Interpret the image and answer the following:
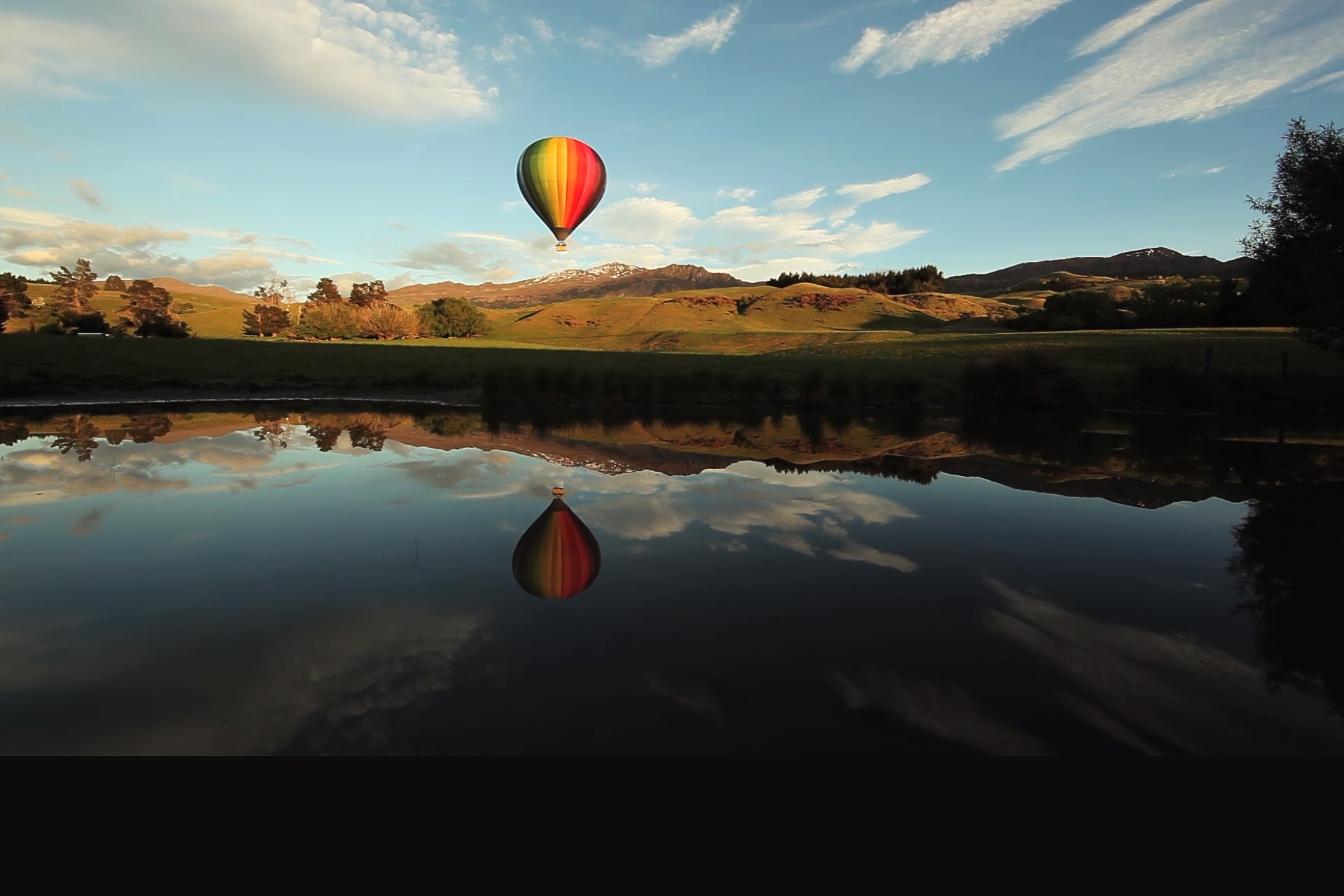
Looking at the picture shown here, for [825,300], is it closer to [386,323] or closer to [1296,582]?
[386,323]

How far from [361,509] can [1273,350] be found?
4713 cm

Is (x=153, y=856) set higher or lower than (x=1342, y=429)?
higher

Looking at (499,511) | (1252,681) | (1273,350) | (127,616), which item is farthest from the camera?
(1273,350)

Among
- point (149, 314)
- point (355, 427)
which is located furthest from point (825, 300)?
point (355, 427)

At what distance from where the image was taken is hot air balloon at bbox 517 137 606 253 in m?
34.0

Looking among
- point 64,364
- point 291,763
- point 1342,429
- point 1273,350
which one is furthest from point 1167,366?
point 64,364

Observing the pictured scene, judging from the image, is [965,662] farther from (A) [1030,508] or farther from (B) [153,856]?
(A) [1030,508]

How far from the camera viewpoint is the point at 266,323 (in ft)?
353

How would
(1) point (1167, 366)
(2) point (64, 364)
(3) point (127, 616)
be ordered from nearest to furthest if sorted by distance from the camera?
(3) point (127, 616), (1) point (1167, 366), (2) point (64, 364)

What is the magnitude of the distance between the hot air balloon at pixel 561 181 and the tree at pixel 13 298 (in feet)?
216

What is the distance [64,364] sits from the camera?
35.2 meters

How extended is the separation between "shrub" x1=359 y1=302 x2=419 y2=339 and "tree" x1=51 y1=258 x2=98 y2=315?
28.8 meters

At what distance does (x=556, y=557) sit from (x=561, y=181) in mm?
29464

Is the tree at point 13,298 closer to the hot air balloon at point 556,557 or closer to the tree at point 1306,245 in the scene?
the hot air balloon at point 556,557
